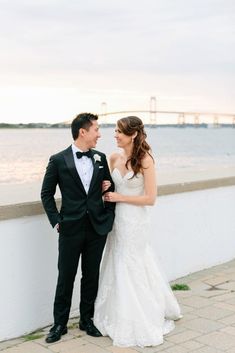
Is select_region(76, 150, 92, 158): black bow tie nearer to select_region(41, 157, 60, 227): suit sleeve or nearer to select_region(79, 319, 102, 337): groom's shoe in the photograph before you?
select_region(41, 157, 60, 227): suit sleeve

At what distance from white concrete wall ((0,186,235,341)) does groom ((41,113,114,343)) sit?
1.12ft

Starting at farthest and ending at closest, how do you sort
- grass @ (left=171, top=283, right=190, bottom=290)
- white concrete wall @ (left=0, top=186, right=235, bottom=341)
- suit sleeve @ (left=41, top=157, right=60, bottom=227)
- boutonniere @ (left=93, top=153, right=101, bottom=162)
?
grass @ (left=171, top=283, right=190, bottom=290), white concrete wall @ (left=0, top=186, right=235, bottom=341), boutonniere @ (left=93, top=153, right=101, bottom=162), suit sleeve @ (left=41, top=157, right=60, bottom=227)

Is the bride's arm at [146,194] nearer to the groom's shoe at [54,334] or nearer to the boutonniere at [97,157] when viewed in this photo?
the boutonniere at [97,157]

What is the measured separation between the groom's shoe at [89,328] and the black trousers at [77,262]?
0.04m

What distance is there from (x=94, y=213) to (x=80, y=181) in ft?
0.84

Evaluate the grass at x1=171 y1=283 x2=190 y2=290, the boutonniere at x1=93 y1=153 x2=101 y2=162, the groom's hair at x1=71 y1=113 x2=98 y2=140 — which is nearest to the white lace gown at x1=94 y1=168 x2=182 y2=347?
the boutonniere at x1=93 y1=153 x2=101 y2=162

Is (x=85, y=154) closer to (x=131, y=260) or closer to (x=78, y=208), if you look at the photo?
(x=78, y=208)

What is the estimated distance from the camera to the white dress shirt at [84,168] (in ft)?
13.7

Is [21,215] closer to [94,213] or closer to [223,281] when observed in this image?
[94,213]

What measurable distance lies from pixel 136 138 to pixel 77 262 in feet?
3.33

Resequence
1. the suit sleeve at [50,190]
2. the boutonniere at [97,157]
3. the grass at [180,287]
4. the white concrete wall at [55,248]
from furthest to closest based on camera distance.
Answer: the grass at [180,287], the white concrete wall at [55,248], the boutonniere at [97,157], the suit sleeve at [50,190]

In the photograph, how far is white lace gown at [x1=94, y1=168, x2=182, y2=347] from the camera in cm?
424

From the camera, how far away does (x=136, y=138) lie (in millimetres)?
4316

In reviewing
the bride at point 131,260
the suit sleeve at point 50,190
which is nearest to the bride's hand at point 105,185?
the bride at point 131,260
